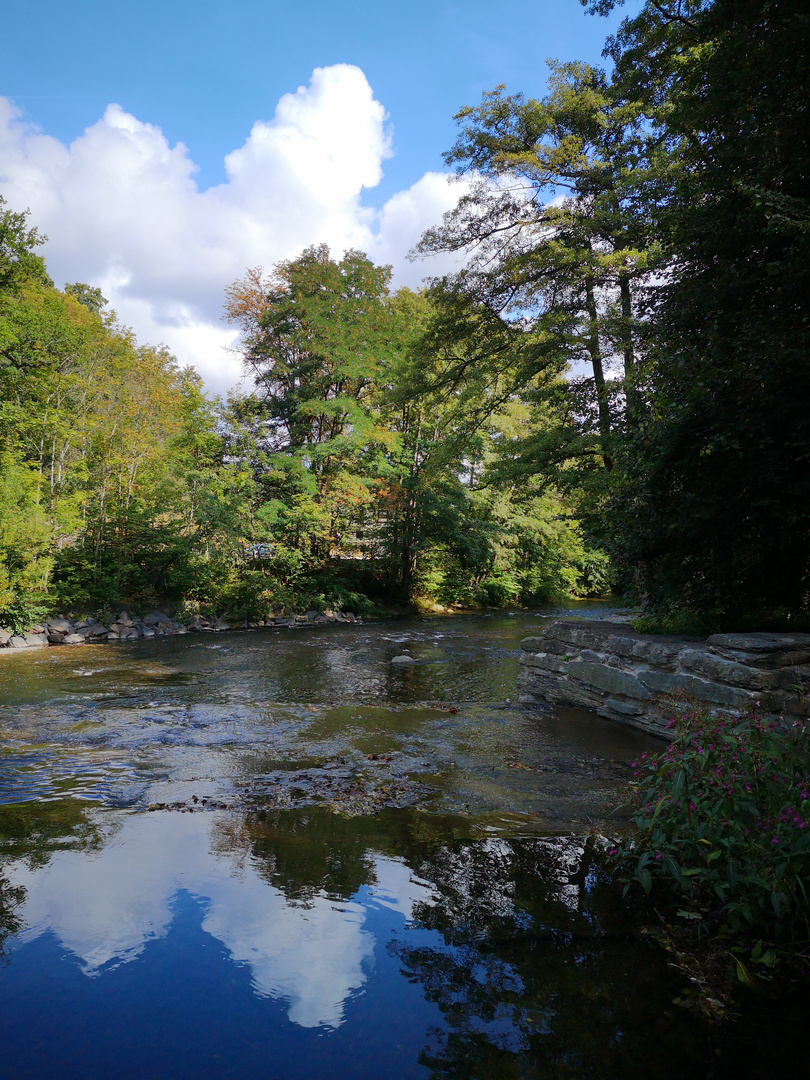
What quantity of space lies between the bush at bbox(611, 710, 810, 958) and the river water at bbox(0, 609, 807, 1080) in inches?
13.4

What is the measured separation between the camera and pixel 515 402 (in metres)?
21.4

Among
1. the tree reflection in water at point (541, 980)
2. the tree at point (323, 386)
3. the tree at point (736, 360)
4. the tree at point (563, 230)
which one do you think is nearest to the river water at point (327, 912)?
the tree reflection in water at point (541, 980)

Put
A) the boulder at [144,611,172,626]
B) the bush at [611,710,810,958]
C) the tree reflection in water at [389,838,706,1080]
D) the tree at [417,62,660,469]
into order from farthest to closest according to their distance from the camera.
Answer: the boulder at [144,611,172,626] → the tree at [417,62,660,469] → the bush at [611,710,810,958] → the tree reflection in water at [389,838,706,1080]

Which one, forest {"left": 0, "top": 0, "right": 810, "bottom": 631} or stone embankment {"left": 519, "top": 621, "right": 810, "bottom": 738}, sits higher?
forest {"left": 0, "top": 0, "right": 810, "bottom": 631}

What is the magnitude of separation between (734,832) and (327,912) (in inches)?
75.3

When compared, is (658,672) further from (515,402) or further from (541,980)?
(515,402)

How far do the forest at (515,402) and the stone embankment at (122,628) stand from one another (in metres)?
0.53

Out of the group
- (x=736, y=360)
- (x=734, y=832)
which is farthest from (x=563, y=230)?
(x=734, y=832)

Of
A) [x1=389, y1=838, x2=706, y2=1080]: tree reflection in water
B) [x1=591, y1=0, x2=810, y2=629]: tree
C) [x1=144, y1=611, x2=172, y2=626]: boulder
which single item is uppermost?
[x1=591, y1=0, x2=810, y2=629]: tree

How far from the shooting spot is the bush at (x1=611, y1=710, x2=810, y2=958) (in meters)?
2.47

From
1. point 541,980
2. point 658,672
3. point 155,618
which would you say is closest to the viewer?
point 541,980

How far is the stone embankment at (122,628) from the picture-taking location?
12773 millimetres

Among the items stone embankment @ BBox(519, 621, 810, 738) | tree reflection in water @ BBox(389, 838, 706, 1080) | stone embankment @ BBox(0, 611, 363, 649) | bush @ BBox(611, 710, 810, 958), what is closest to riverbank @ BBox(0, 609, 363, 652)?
stone embankment @ BBox(0, 611, 363, 649)

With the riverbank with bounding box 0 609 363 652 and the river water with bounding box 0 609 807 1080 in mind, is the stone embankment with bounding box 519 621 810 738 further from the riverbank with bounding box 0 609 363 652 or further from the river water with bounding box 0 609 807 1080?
the riverbank with bounding box 0 609 363 652
